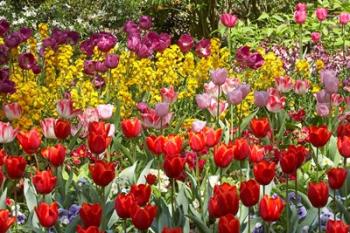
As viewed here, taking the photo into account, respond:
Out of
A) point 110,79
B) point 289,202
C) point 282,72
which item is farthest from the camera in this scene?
point 282,72

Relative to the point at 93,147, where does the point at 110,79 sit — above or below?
below

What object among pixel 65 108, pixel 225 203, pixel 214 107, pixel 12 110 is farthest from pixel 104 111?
pixel 225 203

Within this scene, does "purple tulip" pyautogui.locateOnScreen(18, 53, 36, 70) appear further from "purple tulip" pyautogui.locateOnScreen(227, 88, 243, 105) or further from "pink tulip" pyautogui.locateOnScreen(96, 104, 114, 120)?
Result: "purple tulip" pyautogui.locateOnScreen(227, 88, 243, 105)

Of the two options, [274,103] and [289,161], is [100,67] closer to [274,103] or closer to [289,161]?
[274,103]

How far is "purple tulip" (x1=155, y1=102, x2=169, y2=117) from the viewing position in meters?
3.64

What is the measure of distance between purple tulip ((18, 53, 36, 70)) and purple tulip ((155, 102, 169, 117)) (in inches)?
51.7

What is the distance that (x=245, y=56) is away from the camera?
491 cm

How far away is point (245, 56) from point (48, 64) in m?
1.20

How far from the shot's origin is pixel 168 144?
2.98m

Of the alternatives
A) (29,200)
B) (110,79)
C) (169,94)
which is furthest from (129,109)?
(29,200)

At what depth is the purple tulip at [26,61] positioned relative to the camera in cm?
473

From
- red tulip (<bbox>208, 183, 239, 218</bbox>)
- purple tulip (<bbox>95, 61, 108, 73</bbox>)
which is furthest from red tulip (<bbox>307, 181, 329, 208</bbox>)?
purple tulip (<bbox>95, 61, 108, 73</bbox>)

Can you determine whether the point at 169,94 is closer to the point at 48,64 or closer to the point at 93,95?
the point at 93,95

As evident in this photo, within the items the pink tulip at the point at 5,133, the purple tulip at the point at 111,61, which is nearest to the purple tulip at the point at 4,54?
the purple tulip at the point at 111,61
